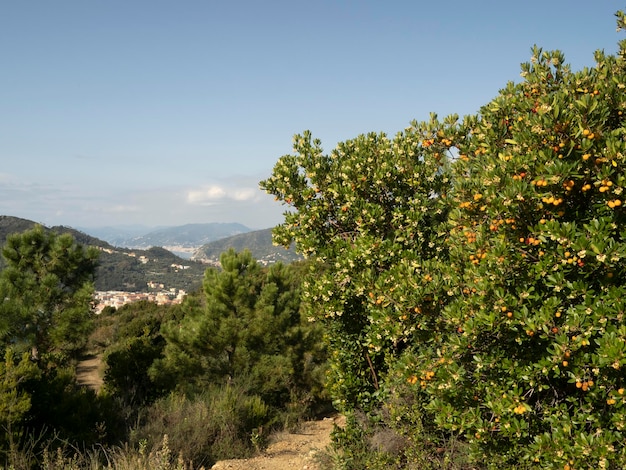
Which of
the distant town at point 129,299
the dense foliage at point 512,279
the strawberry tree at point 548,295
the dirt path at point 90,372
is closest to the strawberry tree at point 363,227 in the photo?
the dense foliage at point 512,279

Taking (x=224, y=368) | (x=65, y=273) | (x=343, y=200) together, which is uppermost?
(x=343, y=200)

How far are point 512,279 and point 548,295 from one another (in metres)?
0.31

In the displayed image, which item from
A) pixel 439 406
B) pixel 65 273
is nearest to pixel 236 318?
pixel 65 273

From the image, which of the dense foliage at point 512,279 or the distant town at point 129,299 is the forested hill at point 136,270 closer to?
the distant town at point 129,299

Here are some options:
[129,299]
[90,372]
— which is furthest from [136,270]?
[90,372]

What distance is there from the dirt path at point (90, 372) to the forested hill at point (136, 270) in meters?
64.4

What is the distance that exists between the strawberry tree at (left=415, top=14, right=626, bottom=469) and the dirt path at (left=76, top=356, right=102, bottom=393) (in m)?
17.0

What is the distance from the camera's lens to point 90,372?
2108 centimetres

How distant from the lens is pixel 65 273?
11844 mm

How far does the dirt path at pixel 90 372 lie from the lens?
18.0 m

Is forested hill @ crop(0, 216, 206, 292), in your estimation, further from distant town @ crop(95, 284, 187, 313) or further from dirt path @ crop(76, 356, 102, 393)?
dirt path @ crop(76, 356, 102, 393)

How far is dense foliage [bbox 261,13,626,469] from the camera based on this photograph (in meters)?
3.17

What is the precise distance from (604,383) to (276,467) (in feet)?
19.7

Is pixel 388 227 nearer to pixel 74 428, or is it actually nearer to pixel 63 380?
pixel 74 428
